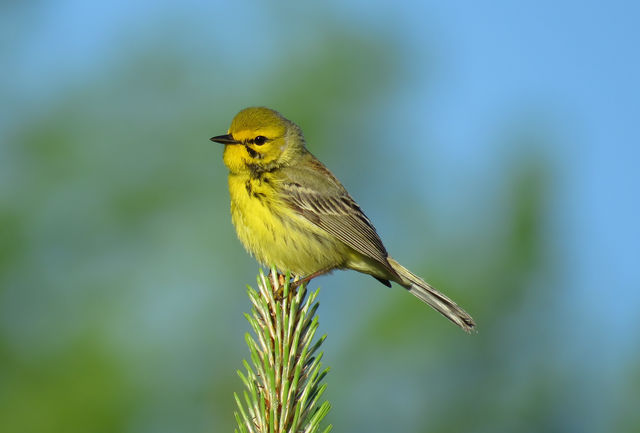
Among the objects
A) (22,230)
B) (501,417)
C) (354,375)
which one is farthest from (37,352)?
(501,417)

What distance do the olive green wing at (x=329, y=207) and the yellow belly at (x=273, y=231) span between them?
96mm

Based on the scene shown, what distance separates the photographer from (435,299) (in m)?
7.01

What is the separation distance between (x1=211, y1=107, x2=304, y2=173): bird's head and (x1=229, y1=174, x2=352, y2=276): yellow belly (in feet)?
0.52

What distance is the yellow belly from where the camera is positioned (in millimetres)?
6457

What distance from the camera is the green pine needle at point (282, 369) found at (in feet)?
11.0

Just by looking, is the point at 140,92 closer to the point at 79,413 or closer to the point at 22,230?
the point at 22,230

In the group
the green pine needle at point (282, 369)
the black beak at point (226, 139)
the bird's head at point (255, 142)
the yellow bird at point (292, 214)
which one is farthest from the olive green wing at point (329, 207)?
the green pine needle at point (282, 369)

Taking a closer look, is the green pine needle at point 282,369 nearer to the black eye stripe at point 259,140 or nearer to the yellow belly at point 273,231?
the yellow belly at point 273,231

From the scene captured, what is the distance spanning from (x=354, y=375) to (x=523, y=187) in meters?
3.81

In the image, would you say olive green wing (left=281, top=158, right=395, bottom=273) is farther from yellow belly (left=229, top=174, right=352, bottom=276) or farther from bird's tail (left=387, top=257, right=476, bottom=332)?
bird's tail (left=387, top=257, right=476, bottom=332)

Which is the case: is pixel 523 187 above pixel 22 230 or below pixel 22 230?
above

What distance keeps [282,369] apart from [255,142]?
361 centimetres

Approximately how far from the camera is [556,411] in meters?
11.1

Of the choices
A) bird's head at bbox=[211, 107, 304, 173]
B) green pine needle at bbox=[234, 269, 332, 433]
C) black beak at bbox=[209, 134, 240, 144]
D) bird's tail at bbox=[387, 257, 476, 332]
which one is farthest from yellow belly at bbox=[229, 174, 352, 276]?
green pine needle at bbox=[234, 269, 332, 433]
